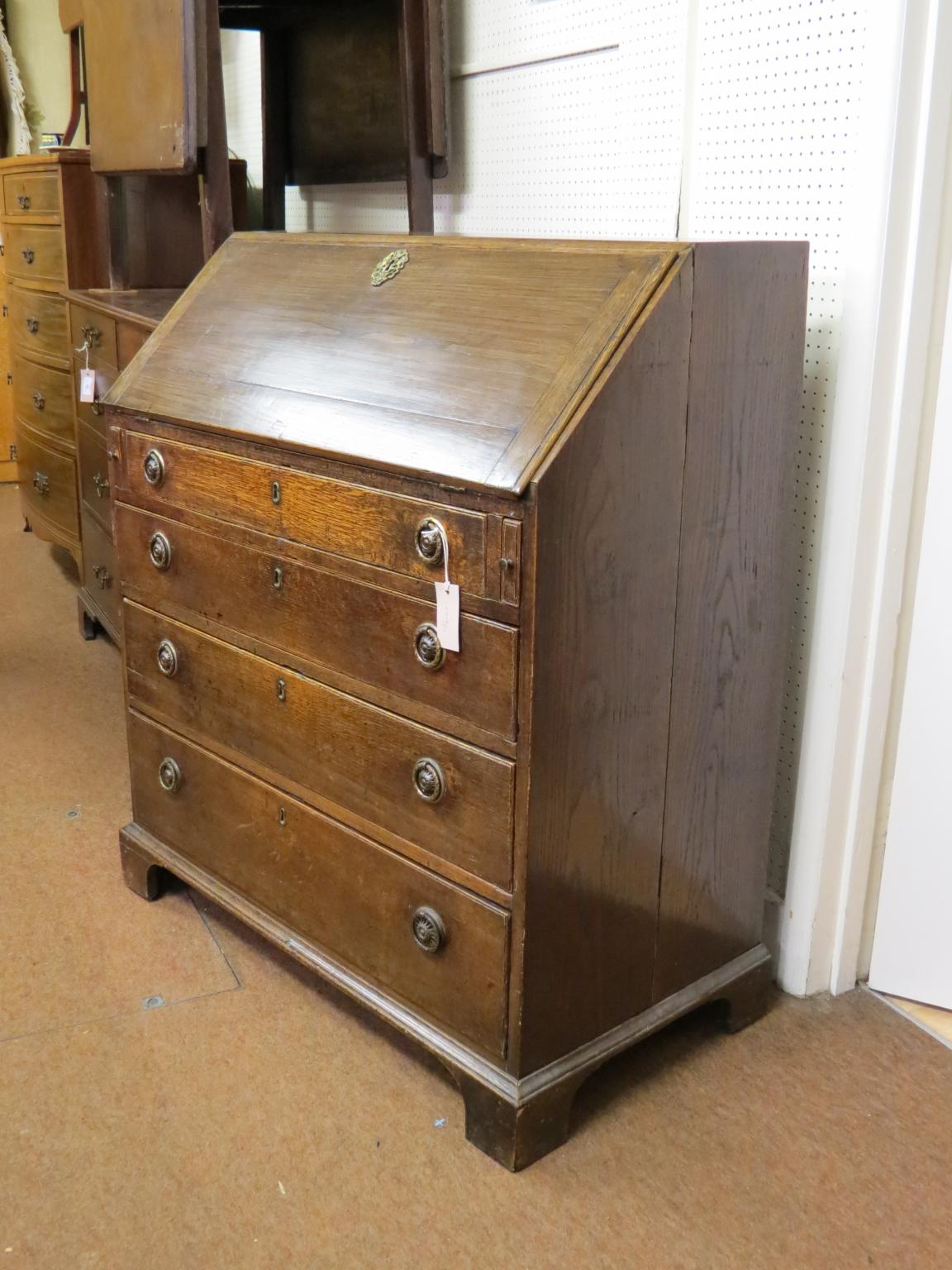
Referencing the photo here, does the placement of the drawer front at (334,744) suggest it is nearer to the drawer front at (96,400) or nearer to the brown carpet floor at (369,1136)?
the brown carpet floor at (369,1136)

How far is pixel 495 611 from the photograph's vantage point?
4.89 feet

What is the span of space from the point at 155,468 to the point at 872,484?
3.71 ft

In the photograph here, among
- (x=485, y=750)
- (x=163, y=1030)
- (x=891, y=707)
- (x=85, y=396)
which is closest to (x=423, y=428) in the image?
(x=485, y=750)

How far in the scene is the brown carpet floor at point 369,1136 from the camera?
5.10 feet

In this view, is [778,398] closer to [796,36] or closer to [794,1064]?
[796,36]

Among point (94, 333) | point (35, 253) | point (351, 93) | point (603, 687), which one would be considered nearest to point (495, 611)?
point (603, 687)

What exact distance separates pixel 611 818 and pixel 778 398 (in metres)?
0.62

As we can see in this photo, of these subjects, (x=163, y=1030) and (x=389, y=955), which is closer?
(x=389, y=955)

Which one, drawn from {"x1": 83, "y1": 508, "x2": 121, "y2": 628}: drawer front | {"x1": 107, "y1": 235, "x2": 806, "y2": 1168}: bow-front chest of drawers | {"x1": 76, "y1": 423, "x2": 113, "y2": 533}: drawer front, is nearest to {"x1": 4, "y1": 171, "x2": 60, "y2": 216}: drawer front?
{"x1": 76, "y1": 423, "x2": 113, "y2": 533}: drawer front

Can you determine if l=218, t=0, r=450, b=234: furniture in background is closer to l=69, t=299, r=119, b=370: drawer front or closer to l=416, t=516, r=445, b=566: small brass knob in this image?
l=69, t=299, r=119, b=370: drawer front

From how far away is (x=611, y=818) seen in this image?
5.45 ft

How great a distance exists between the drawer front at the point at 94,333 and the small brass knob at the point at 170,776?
1.21m

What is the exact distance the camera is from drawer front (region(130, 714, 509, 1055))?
168 cm

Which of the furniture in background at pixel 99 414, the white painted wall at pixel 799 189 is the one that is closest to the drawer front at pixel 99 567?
the furniture in background at pixel 99 414
